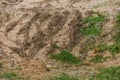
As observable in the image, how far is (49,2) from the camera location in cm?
1394

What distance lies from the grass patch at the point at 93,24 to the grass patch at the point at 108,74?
6.88ft

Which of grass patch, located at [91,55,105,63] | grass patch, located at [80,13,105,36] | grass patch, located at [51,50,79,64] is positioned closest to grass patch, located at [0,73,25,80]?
grass patch, located at [51,50,79,64]

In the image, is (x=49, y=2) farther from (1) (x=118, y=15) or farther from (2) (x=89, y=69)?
(2) (x=89, y=69)

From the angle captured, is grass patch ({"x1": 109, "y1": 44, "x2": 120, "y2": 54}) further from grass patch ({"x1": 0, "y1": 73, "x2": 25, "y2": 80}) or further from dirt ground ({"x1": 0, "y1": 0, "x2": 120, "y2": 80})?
grass patch ({"x1": 0, "y1": 73, "x2": 25, "y2": 80})

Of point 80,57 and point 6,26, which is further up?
point 6,26

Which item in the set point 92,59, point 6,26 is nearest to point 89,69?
point 92,59

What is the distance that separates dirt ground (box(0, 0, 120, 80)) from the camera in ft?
34.7

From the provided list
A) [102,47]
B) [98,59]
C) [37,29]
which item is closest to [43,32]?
[37,29]

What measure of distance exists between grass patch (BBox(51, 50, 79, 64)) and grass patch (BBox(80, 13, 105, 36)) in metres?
1.16

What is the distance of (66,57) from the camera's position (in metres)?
11.0

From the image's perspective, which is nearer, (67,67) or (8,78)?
(8,78)

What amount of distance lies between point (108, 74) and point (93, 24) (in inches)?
113

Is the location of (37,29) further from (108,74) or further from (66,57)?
(108,74)

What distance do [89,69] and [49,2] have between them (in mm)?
4378
